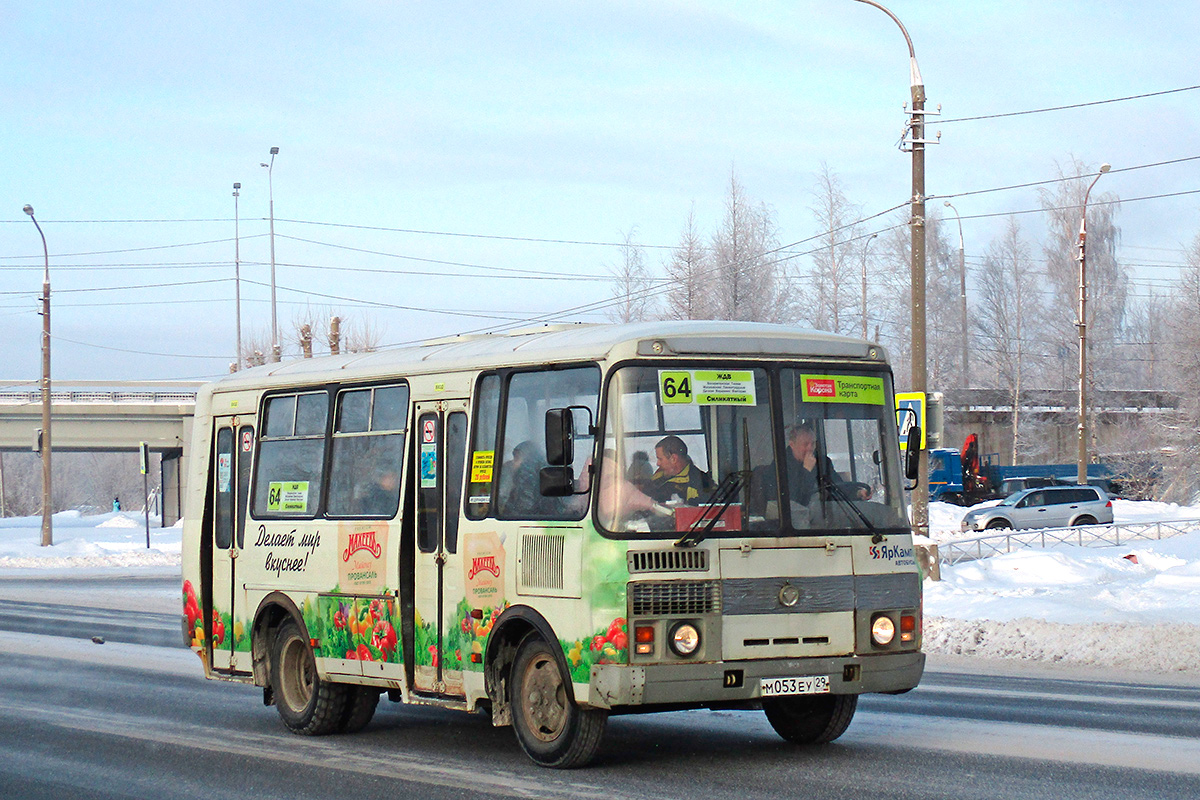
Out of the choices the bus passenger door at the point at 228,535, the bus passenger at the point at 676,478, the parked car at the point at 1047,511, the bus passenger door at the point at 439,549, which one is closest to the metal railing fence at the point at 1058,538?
the parked car at the point at 1047,511

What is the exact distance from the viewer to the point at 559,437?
26.2 ft

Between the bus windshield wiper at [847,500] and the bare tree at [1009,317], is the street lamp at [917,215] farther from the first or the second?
the bare tree at [1009,317]

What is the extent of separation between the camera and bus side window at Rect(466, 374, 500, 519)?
9219 mm

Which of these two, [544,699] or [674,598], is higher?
[674,598]

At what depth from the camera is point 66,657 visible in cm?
1683

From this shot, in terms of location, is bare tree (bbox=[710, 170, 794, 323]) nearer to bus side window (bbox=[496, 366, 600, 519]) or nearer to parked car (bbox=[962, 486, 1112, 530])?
parked car (bbox=[962, 486, 1112, 530])

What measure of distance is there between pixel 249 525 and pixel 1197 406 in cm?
4923

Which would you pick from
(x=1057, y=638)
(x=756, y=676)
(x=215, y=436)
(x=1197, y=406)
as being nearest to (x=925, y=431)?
(x=1057, y=638)

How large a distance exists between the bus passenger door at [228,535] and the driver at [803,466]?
515 cm

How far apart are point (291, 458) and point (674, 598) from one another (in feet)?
14.3

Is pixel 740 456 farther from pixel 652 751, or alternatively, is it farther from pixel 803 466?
pixel 652 751

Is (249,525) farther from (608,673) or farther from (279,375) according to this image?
(608,673)

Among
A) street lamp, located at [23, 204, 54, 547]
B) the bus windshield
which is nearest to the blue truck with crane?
street lamp, located at [23, 204, 54, 547]

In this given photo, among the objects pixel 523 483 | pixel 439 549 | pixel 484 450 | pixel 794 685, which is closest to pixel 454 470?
pixel 484 450
